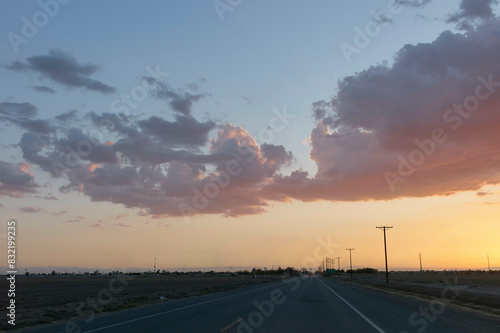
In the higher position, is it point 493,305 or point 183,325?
point 183,325

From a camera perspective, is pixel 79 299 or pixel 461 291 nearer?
pixel 79 299

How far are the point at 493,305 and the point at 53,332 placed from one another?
2898 cm

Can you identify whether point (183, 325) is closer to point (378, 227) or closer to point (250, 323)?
point (250, 323)

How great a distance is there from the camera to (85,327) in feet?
56.0

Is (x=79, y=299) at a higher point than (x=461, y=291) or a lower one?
higher

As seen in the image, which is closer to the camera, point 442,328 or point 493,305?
point 442,328

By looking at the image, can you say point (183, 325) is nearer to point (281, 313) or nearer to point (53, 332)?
point (53, 332)

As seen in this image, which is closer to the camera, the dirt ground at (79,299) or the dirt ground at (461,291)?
the dirt ground at (79,299)

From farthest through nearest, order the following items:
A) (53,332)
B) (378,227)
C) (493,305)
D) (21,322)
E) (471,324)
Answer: (378,227)
(493,305)
(21,322)
(471,324)
(53,332)

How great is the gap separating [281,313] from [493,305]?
59.3 ft

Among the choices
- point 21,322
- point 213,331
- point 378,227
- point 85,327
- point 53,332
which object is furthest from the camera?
point 378,227

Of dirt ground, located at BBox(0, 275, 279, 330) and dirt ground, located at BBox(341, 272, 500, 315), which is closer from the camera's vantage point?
dirt ground, located at BBox(0, 275, 279, 330)

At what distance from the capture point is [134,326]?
16.9m

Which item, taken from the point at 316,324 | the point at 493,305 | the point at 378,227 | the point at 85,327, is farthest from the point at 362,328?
the point at 378,227
